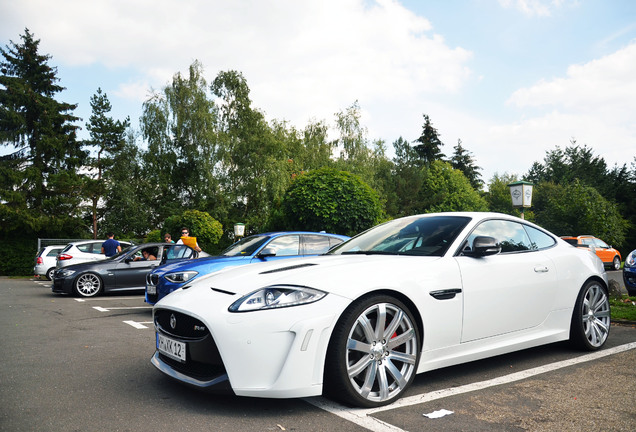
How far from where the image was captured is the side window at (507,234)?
4.59 meters

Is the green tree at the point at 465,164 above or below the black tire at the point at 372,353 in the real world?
above

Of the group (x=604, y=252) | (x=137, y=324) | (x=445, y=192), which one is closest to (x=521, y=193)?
(x=137, y=324)

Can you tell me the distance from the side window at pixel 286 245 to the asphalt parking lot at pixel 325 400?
12.1 feet

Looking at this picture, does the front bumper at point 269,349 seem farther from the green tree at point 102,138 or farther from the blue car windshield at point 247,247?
the green tree at point 102,138

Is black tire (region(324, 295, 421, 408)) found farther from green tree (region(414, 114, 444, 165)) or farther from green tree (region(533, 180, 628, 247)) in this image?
green tree (region(414, 114, 444, 165))

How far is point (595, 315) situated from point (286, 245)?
5218 mm

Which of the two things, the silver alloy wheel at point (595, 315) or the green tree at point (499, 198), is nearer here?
the silver alloy wheel at point (595, 315)

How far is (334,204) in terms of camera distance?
74.7ft

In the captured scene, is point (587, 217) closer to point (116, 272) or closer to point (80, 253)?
point (80, 253)

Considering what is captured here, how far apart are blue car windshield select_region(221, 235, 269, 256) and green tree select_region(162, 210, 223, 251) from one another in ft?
74.7

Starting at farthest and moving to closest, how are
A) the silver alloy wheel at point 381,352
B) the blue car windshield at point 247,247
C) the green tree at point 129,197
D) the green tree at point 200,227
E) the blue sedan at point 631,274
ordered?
the green tree at point 129,197
the green tree at point 200,227
the blue sedan at point 631,274
the blue car windshield at point 247,247
the silver alloy wheel at point 381,352

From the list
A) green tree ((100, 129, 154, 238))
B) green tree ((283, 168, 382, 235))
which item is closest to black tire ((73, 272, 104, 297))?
green tree ((283, 168, 382, 235))

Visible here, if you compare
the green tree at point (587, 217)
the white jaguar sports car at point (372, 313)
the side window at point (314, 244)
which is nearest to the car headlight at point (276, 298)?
the white jaguar sports car at point (372, 313)

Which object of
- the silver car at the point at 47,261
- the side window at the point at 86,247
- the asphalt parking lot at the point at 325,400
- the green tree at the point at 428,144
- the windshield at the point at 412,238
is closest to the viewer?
the asphalt parking lot at the point at 325,400
